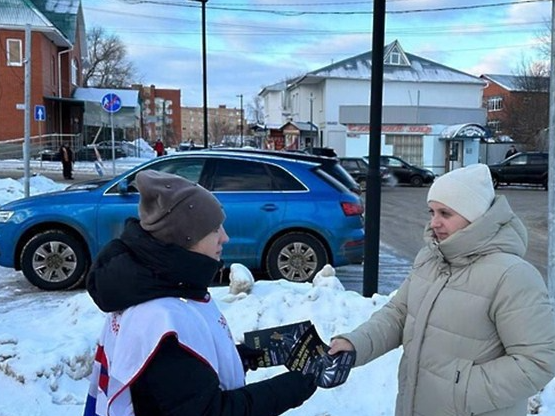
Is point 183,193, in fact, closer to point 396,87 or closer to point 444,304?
point 444,304

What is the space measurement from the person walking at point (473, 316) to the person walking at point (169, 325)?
1.82 ft

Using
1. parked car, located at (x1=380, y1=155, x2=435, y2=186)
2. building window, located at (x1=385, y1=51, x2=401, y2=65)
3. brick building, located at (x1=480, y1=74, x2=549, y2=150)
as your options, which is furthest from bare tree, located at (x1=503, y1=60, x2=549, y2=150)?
parked car, located at (x1=380, y1=155, x2=435, y2=186)

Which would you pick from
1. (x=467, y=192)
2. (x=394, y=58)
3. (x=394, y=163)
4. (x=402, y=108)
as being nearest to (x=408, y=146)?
(x=402, y=108)

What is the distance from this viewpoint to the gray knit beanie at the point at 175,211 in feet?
5.50

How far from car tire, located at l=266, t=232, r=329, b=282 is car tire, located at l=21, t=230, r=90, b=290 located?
2442mm

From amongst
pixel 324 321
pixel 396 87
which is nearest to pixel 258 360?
pixel 324 321

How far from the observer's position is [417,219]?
51.9ft

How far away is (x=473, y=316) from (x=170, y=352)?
1.08 meters

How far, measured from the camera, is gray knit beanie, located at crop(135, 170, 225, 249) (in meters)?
1.68

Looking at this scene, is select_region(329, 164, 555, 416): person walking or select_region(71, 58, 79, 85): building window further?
select_region(71, 58, 79, 85): building window

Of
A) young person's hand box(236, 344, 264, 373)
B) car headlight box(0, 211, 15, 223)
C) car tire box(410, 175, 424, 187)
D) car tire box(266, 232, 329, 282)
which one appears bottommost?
car tire box(410, 175, 424, 187)

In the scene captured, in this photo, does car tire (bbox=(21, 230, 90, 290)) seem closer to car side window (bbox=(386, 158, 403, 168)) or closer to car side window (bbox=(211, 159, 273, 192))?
car side window (bbox=(211, 159, 273, 192))

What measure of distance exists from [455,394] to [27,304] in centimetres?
602

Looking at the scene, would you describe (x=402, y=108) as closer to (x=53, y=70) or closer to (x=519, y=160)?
(x=519, y=160)
